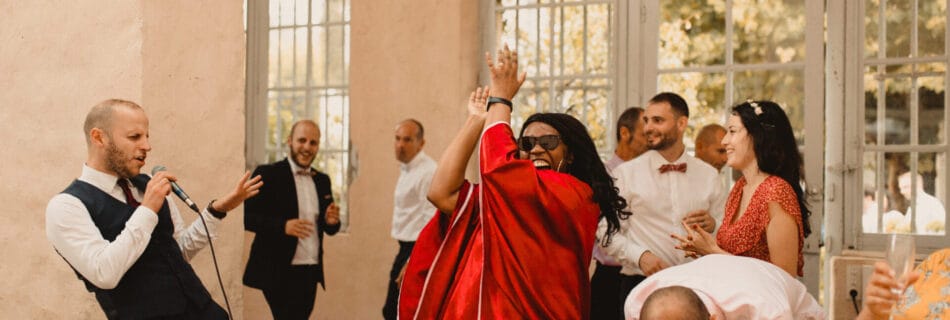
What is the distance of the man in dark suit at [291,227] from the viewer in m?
6.10

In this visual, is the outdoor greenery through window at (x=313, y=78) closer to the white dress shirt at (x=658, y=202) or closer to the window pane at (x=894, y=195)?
the white dress shirt at (x=658, y=202)

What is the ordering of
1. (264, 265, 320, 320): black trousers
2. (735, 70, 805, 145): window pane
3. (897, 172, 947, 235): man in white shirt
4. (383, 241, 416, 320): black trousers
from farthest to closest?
(383, 241, 416, 320): black trousers < (264, 265, 320, 320): black trousers < (735, 70, 805, 145): window pane < (897, 172, 947, 235): man in white shirt

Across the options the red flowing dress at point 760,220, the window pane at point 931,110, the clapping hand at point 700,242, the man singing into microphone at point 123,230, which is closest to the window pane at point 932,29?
the window pane at point 931,110

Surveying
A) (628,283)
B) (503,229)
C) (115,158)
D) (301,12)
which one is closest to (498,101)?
(503,229)

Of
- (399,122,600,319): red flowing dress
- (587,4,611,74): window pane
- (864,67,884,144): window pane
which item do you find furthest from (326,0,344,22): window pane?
(399,122,600,319): red flowing dress

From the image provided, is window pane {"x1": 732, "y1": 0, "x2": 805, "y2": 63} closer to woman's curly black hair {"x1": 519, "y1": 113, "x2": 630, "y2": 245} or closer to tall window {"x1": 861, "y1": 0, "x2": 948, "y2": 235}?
tall window {"x1": 861, "y1": 0, "x2": 948, "y2": 235}

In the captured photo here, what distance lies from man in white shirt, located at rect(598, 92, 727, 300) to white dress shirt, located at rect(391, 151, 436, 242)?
77.9 inches

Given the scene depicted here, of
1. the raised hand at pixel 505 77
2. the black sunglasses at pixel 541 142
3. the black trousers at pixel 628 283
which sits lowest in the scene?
the black trousers at pixel 628 283

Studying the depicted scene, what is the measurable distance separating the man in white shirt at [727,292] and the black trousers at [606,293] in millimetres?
2376

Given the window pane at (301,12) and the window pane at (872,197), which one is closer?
the window pane at (872,197)

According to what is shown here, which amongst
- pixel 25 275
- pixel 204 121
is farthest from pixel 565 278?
pixel 25 275

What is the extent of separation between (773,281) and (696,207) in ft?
6.78

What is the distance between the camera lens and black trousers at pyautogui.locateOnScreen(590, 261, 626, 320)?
5152 millimetres

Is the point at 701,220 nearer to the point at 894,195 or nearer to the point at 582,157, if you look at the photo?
the point at 582,157
